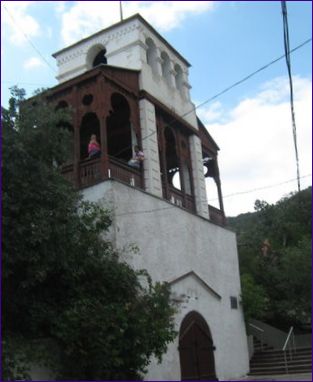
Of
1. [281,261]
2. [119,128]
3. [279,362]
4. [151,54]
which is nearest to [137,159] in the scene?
[119,128]

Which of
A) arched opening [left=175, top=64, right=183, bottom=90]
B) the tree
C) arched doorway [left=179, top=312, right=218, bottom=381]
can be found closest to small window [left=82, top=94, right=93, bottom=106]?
the tree

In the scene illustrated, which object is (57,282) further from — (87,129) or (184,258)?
(87,129)

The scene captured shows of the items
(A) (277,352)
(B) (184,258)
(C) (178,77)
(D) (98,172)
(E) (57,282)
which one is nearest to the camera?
(E) (57,282)

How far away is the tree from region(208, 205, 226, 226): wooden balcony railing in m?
7.88

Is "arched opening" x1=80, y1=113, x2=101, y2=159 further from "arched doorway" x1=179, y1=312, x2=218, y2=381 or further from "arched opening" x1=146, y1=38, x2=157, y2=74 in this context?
"arched doorway" x1=179, y1=312, x2=218, y2=381

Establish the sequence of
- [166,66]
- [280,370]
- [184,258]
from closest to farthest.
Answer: [184,258], [280,370], [166,66]

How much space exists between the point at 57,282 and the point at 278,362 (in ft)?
39.3

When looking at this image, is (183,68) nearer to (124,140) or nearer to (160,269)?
(124,140)

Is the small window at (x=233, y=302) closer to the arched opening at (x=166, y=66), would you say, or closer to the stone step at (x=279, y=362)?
the stone step at (x=279, y=362)

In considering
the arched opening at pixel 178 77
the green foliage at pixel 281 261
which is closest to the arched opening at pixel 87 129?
the arched opening at pixel 178 77

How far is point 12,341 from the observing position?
33.0ft

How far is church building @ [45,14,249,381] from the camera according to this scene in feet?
50.4

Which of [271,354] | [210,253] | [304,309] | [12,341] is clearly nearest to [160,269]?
[210,253]

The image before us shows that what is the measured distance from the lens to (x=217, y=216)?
2062cm
